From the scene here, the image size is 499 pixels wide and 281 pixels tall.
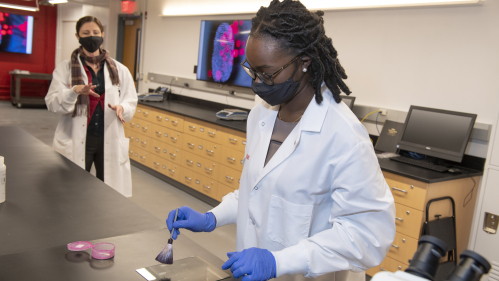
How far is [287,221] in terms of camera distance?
112 centimetres

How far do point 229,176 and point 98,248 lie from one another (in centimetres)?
258

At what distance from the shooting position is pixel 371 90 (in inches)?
127

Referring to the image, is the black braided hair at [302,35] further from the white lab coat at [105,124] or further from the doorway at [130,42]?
the doorway at [130,42]

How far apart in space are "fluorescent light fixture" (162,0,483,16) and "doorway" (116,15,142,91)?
947 millimetres

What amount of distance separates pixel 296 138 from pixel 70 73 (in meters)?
1.96

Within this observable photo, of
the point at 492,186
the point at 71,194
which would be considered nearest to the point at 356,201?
the point at 71,194

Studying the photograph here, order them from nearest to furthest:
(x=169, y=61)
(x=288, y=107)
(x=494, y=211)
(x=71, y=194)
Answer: (x=288, y=107) < (x=71, y=194) < (x=494, y=211) < (x=169, y=61)

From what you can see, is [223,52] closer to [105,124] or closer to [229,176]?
[229,176]

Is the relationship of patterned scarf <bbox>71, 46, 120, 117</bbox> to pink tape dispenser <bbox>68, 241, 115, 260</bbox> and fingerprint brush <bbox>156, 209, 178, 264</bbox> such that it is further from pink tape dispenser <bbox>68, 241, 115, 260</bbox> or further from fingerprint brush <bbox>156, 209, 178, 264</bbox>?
fingerprint brush <bbox>156, 209, 178, 264</bbox>

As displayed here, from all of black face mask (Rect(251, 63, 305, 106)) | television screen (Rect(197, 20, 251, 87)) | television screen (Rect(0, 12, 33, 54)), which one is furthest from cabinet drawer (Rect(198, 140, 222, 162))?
television screen (Rect(0, 12, 33, 54))

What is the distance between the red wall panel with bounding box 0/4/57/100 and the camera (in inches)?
352

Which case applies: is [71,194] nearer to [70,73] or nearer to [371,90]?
[70,73]

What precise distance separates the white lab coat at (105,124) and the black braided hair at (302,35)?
1691 millimetres

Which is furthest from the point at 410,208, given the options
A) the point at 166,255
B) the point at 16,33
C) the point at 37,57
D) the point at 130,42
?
the point at 37,57
